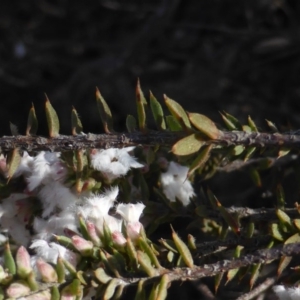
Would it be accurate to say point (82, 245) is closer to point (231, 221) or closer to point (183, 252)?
point (183, 252)

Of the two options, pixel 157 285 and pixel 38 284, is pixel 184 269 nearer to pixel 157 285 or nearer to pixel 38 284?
pixel 157 285

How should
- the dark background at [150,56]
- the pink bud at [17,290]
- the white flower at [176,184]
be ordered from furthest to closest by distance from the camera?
1. the dark background at [150,56]
2. the white flower at [176,184]
3. the pink bud at [17,290]

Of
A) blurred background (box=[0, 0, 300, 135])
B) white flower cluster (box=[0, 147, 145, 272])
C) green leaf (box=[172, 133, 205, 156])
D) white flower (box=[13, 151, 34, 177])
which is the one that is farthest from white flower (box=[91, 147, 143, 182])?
blurred background (box=[0, 0, 300, 135])

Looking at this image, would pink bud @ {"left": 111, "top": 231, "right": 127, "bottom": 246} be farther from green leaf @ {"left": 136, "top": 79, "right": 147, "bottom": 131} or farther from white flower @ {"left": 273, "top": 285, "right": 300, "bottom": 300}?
white flower @ {"left": 273, "top": 285, "right": 300, "bottom": 300}

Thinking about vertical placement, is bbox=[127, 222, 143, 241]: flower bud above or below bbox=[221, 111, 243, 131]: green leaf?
below

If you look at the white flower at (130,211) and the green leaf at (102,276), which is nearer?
the green leaf at (102,276)

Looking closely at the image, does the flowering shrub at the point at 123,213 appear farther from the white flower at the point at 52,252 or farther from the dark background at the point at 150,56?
the dark background at the point at 150,56

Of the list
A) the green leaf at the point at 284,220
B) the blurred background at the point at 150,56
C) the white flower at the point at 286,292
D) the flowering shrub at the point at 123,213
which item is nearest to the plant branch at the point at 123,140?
the flowering shrub at the point at 123,213
